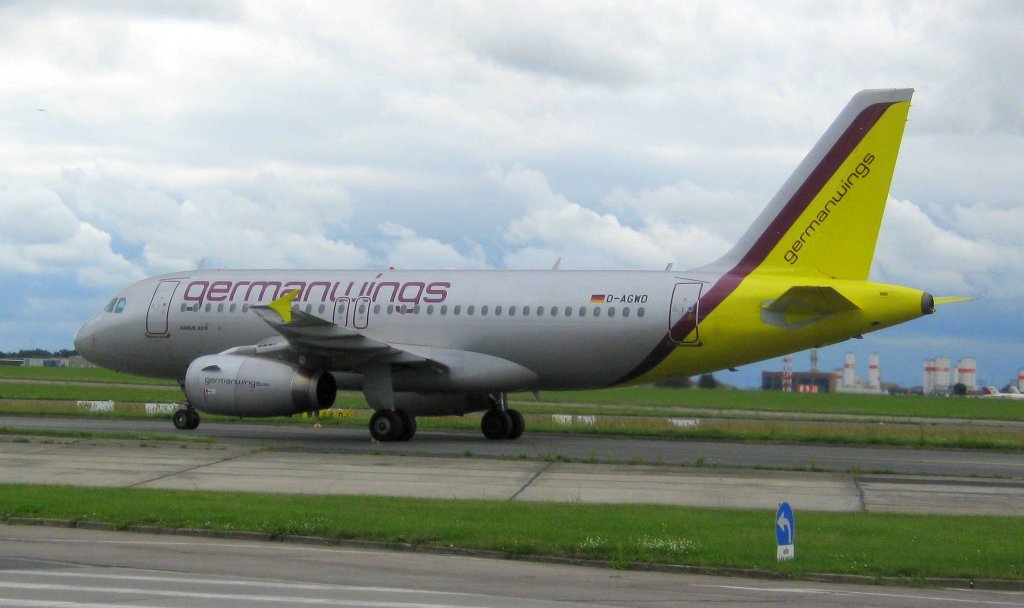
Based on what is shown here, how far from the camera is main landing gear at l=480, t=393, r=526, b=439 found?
1256 inches

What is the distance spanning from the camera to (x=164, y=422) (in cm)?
3597

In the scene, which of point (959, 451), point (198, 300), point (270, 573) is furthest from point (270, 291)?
point (270, 573)

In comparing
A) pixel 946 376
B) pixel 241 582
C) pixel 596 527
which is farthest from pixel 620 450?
pixel 946 376

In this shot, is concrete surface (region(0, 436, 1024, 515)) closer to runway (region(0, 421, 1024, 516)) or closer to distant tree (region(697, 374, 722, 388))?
runway (region(0, 421, 1024, 516))

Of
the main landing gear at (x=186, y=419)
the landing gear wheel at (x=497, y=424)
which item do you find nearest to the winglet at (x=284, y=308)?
the main landing gear at (x=186, y=419)

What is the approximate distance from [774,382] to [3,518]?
127m

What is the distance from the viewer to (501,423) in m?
31.9

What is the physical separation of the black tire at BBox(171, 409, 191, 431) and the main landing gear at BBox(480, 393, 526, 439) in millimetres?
7423

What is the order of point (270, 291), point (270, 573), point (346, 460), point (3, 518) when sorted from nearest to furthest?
point (270, 573) → point (3, 518) → point (346, 460) → point (270, 291)

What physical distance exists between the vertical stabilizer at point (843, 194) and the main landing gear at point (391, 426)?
8.79 metres

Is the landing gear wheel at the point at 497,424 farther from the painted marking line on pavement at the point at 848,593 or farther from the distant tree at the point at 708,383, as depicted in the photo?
the distant tree at the point at 708,383

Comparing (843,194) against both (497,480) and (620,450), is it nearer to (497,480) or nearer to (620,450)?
(620,450)

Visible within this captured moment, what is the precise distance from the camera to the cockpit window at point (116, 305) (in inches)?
1398

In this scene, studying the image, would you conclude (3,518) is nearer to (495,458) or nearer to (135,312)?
(495,458)
